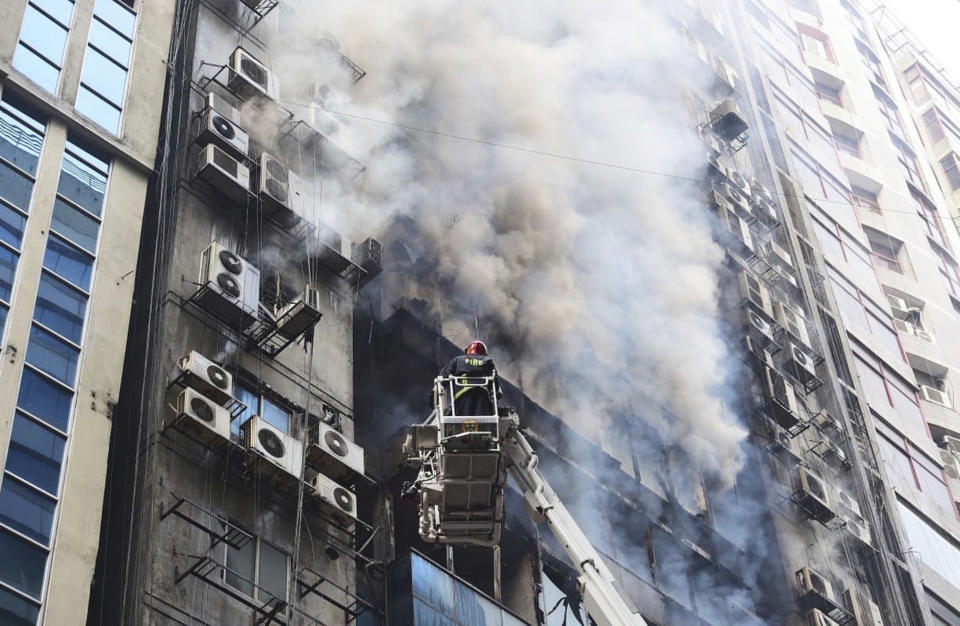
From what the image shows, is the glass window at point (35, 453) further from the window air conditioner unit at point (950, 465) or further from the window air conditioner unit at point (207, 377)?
the window air conditioner unit at point (950, 465)

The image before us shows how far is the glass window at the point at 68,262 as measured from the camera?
57.3 feet

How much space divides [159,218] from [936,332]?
29.6 metres

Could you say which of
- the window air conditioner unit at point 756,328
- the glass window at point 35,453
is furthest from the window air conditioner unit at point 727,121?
the glass window at point 35,453

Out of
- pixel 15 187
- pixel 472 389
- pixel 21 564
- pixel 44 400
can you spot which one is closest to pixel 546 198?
pixel 15 187

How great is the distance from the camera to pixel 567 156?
30.3 metres

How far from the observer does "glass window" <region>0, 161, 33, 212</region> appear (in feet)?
57.3

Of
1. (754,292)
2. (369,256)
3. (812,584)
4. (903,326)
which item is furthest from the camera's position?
(903,326)

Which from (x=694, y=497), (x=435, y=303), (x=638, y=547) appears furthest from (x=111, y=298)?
(x=694, y=497)

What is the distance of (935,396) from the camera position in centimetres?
4088

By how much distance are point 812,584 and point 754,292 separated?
26.6 feet

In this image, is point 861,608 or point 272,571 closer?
point 272,571

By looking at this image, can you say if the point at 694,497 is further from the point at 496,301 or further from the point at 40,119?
the point at 40,119

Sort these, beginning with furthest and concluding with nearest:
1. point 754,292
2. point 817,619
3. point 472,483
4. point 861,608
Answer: point 754,292 → point 861,608 → point 817,619 → point 472,483

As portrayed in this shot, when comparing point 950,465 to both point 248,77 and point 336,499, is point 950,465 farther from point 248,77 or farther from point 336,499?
point 336,499
